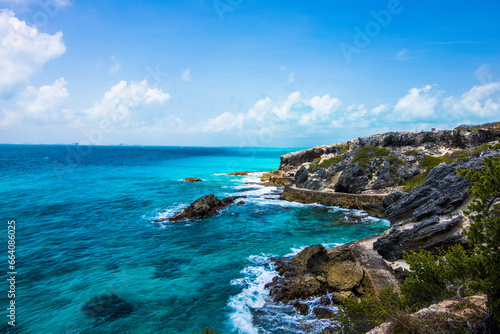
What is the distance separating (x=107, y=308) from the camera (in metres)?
17.3

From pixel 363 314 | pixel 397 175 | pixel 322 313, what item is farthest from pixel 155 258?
pixel 397 175

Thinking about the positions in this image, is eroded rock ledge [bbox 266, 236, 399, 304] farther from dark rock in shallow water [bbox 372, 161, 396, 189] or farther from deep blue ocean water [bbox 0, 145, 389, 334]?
dark rock in shallow water [bbox 372, 161, 396, 189]

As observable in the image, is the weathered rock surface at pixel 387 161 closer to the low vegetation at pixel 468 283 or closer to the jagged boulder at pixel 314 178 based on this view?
the jagged boulder at pixel 314 178

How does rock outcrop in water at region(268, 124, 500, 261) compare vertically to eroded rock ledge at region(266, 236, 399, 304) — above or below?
above

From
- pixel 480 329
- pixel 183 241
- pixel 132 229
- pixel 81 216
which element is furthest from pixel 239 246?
pixel 81 216

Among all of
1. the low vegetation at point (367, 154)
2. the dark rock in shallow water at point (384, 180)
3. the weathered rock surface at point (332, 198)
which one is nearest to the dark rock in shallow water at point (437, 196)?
the weathered rock surface at point (332, 198)

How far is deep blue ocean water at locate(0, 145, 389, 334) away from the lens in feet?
53.4

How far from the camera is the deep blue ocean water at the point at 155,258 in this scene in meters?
16.3

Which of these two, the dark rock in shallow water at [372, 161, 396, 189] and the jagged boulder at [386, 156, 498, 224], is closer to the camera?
the jagged boulder at [386, 156, 498, 224]

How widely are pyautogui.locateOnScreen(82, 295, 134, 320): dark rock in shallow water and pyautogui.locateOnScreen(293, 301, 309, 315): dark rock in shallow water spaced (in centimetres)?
1098

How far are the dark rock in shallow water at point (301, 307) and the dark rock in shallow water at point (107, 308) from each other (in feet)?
36.0

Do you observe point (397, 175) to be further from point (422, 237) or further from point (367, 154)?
point (422, 237)

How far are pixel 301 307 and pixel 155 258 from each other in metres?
15.0

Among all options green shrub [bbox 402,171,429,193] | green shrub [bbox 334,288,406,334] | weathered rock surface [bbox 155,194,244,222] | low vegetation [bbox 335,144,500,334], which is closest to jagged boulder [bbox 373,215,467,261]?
low vegetation [bbox 335,144,500,334]
